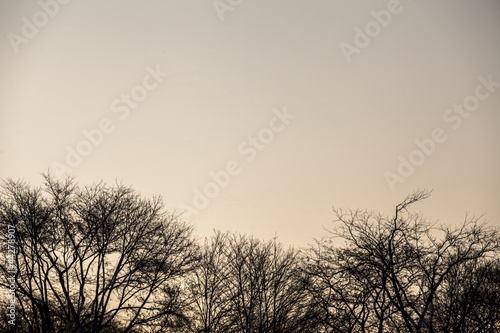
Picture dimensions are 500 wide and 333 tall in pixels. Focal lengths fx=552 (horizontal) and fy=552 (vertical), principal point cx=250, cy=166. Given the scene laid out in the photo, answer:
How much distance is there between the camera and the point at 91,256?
3097 cm

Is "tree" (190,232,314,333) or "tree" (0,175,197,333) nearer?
"tree" (0,175,197,333)

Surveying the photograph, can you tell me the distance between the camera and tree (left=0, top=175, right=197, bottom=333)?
97.6 ft

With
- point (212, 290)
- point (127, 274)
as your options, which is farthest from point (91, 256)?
point (212, 290)

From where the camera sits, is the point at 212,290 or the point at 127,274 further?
the point at 212,290

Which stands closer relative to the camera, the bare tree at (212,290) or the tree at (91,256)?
the tree at (91,256)

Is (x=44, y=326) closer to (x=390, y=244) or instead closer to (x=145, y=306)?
(x=145, y=306)

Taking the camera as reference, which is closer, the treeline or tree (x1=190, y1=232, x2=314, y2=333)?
the treeline

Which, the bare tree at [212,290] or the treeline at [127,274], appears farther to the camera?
the bare tree at [212,290]

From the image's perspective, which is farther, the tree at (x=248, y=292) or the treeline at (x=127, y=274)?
the tree at (x=248, y=292)

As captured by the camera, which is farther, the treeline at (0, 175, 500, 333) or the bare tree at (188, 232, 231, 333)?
the bare tree at (188, 232, 231, 333)

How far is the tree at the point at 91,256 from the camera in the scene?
97.6 ft

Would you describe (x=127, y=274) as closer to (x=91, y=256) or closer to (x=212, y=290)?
(x=91, y=256)

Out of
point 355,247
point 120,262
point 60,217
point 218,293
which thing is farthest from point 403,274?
point 218,293

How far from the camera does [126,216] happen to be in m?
31.5
